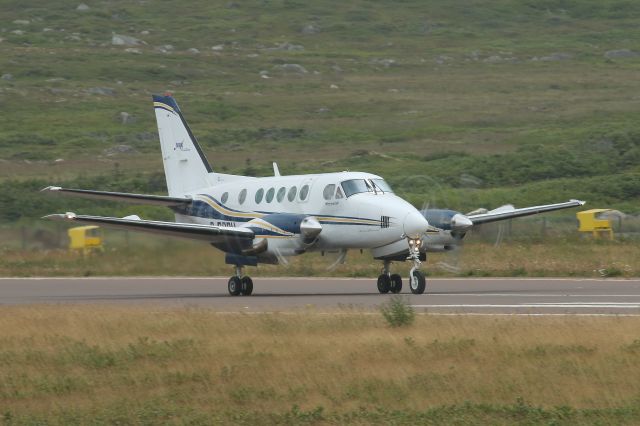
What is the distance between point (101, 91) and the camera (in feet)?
390

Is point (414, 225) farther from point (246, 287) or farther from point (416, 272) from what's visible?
point (246, 287)

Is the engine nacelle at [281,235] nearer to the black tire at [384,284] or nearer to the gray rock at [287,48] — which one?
the black tire at [384,284]

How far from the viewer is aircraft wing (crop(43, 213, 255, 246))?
98.4 ft

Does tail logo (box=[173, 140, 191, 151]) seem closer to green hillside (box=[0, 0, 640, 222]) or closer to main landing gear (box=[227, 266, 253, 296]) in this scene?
main landing gear (box=[227, 266, 253, 296])

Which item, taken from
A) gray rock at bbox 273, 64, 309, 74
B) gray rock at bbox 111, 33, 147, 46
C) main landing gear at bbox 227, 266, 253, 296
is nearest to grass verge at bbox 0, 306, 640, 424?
main landing gear at bbox 227, 266, 253, 296

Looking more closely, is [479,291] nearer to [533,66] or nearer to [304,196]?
[304,196]

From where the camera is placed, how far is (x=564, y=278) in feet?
115

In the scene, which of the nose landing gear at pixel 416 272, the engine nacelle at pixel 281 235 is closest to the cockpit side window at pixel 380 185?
the engine nacelle at pixel 281 235

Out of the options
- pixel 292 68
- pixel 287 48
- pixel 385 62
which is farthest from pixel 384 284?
pixel 287 48

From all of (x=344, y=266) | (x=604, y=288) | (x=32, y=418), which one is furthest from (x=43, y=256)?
(x=32, y=418)

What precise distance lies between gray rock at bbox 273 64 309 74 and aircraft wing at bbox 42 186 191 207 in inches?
3883

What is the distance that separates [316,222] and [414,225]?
287 centimetres

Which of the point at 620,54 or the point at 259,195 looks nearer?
the point at 259,195

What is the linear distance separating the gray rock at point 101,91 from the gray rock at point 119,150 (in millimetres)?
23983
